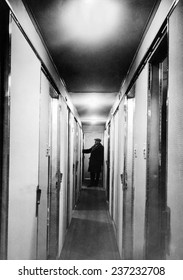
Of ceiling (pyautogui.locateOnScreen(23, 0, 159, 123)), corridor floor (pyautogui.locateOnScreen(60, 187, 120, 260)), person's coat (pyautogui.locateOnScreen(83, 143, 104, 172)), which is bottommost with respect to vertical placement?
corridor floor (pyautogui.locateOnScreen(60, 187, 120, 260))

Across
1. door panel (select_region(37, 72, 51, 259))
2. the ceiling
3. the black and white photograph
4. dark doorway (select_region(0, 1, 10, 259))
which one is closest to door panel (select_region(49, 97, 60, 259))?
the black and white photograph

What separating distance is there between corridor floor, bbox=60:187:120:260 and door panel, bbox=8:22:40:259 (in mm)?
1542

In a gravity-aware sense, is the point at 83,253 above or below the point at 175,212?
below

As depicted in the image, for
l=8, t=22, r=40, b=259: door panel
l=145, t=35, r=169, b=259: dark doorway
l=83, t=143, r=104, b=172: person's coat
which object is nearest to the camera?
l=8, t=22, r=40, b=259: door panel

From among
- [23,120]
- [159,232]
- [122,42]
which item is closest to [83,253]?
[159,232]

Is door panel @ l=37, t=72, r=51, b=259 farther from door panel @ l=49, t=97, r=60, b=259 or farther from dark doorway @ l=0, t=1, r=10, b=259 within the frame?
dark doorway @ l=0, t=1, r=10, b=259

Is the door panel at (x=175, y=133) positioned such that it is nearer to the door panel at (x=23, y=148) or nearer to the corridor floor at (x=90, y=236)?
the door panel at (x=23, y=148)

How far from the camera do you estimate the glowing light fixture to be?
184 cm

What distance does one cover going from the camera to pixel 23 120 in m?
1.72

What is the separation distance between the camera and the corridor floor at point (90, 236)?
3.40 meters

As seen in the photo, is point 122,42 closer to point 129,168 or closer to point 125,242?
point 129,168

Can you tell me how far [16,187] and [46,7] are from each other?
126cm

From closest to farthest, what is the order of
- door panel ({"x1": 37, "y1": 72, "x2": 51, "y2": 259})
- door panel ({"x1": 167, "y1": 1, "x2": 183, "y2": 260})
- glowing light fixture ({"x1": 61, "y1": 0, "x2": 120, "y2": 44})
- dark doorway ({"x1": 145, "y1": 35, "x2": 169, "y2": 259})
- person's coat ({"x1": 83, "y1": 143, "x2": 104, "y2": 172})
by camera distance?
door panel ({"x1": 167, "y1": 1, "x2": 183, "y2": 260}) < glowing light fixture ({"x1": 61, "y1": 0, "x2": 120, "y2": 44}) < dark doorway ({"x1": 145, "y1": 35, "x2": 169, "y2": 259}) < door panel ({"x1": 37, "y1": 72, "x2": 51, "y2": 259}) < person's coat ({"x1": 83, "y1": 143, "x2": 104, "y2": 172})

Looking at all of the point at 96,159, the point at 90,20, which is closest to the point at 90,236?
the point at 90,20
